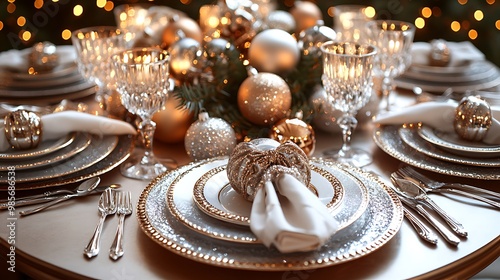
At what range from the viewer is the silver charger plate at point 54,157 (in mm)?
957

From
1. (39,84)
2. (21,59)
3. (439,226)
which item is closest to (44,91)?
(39,84)

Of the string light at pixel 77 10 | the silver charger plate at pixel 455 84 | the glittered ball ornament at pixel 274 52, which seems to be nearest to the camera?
the glittered ball ornament at pixel 274 52

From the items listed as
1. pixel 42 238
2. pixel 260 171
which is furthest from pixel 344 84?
pixel 42 238

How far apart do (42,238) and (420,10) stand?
2.46 meters

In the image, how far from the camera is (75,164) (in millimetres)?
987

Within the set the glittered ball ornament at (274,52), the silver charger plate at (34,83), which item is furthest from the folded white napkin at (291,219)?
the silver charger plate at (34,83)

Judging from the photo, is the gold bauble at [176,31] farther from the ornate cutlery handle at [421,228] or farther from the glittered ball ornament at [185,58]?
the ornate cutlery handle at [421,228]

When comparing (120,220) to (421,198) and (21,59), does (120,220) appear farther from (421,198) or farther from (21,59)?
(21,59)

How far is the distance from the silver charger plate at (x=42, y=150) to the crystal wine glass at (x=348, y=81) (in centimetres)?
53

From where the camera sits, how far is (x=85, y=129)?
110 centimetres

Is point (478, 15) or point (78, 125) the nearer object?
point (78, 125)

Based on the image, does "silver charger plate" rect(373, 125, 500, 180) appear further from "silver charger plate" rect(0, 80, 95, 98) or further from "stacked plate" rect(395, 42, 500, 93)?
"silver charger plate" rect(0, 80, 95, 98)

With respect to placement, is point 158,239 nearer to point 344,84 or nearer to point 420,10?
point 344,84

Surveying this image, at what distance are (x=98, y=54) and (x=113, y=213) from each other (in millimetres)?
553
